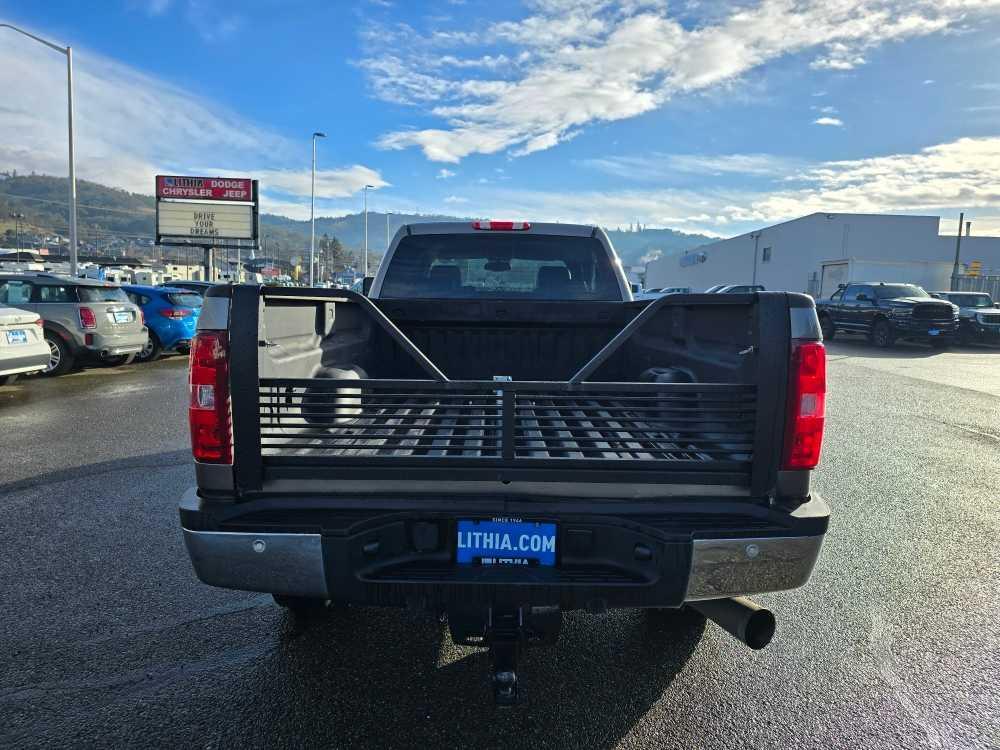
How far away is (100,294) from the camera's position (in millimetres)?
11211

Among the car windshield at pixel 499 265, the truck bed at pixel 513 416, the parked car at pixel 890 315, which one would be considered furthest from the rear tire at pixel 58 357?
the parked car at pixel 890 315

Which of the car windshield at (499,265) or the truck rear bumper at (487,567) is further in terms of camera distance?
the car windshield at (499,265)

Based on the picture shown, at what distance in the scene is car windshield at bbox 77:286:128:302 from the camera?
35.9 ft

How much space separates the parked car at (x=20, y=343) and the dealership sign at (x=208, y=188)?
2855cm

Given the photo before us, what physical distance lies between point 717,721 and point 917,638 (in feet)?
4.39

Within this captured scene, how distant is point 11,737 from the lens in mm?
2338

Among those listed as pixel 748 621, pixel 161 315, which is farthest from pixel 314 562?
pixel 161 315

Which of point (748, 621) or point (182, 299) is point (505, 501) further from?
point (182, 299)

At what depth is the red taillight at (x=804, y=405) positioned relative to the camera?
2.23 meters

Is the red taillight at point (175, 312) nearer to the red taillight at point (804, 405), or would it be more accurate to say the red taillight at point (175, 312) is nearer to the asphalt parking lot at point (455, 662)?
the asphalt parking lot at point (455, 662)

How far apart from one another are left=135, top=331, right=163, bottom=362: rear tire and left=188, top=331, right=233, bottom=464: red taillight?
42.1 feet

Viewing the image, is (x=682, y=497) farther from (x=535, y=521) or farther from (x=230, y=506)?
(x=230, y=506)

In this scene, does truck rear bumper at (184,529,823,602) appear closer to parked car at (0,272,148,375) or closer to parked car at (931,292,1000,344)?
parked car at (0,272,148,375)

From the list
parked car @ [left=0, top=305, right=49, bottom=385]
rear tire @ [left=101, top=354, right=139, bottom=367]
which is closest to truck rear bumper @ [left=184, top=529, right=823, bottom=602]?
parked car @ [left=0, top=305, right=49, bottom=385]
